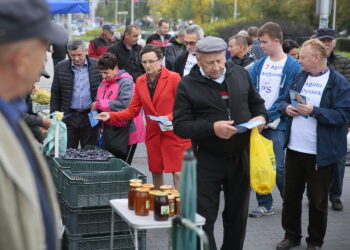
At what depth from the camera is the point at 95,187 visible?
215 inches

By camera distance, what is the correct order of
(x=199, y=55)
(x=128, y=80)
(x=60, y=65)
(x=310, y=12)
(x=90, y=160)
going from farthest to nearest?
1. (x=310, y=12)
2. (x=60, y=65)
3. (x=128, y=80)
4. (x=90, y=160)
5. (x=199, y=55)

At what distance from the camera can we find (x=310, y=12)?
47312 millimetres

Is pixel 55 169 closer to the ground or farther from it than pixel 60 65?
closer to the ground

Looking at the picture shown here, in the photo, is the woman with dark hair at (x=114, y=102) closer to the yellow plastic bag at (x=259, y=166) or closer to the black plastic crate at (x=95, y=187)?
the black plastic crate at (x=95, y=187)

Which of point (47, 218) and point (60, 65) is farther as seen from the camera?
point (60, 65)

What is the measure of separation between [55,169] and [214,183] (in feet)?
6.03

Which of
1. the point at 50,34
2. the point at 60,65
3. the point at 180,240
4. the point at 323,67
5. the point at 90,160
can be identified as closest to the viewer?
the point at 50,34

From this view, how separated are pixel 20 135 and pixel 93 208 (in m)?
3.51

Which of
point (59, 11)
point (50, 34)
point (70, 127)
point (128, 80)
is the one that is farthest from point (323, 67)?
point (59, 11)

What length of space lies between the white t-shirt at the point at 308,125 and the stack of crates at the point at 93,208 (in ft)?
4.77

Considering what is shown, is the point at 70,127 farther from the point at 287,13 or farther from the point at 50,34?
the point at 287,13

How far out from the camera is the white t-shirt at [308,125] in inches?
230

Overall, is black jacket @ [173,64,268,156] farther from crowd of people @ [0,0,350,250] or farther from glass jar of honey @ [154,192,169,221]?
glass jar of honey @ [154,192,169,221]

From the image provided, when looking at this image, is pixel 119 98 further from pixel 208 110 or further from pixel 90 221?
pixel 208 110
